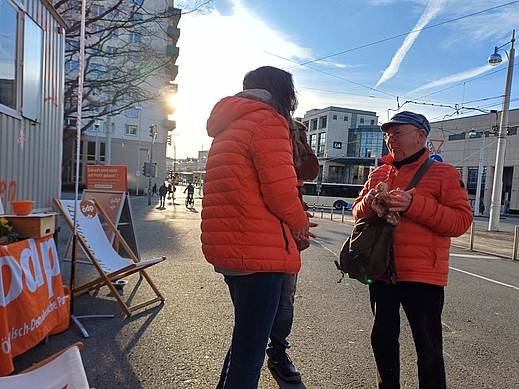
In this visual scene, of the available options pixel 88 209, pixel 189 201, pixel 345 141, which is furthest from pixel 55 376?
pixel 345 141

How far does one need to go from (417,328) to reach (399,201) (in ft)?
2.43

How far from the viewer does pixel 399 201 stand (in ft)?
6.39

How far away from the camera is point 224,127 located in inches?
68.2

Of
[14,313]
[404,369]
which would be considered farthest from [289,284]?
[14,313]

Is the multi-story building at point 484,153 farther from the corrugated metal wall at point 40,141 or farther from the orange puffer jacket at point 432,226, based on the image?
the orange puffer jacket at point 432,226

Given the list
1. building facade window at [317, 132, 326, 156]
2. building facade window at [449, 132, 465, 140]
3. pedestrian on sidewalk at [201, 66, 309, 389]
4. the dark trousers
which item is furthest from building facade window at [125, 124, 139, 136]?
the dark trousers

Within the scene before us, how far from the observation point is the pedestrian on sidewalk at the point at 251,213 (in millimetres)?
1596

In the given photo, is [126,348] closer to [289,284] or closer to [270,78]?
[289,284]

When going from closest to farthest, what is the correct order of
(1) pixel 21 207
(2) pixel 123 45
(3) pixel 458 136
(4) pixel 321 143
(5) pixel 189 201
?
1. (1) pixel 21 207
2. (2) pixel 123 45
3. (5) pixel 189 201
4. (3) pixel 458 136
5. (4) pixel 321 143

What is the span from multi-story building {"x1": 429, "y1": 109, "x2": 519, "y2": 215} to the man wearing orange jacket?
43.1m

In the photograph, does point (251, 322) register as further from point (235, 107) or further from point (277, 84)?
point (277, 84)

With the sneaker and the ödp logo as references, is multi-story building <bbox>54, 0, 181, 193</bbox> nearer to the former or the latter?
the ödp logo

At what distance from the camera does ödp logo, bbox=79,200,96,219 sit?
4.55 m

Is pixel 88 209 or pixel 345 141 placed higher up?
pixel 345 141
